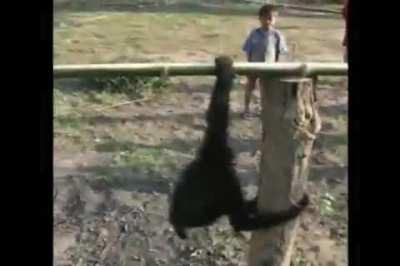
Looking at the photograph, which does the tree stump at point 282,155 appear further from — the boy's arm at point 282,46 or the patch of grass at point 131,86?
the patch of grass at point 131,86

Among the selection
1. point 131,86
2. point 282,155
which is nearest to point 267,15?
point 282,155

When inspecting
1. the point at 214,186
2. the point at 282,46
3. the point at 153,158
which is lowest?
the point at 153,158

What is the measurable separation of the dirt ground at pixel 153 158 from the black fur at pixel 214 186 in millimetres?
141

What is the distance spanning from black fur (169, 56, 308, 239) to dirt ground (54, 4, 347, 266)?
0.14 meters

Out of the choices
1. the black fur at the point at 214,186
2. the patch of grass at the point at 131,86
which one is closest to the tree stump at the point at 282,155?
the black fur at the point at 214,186

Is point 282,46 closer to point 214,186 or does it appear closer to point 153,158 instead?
point 214,186

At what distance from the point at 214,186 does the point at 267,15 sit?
0.25 meters

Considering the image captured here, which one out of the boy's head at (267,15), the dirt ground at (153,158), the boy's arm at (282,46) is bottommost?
the dirt ground at (153,158)

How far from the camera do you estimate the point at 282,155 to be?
1.02 m

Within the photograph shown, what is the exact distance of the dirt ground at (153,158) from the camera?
4.04 feet

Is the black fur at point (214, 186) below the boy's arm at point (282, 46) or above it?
below

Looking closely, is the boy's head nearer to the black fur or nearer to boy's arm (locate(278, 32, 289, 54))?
boy's arm (locate(278, 32, 289, 54))

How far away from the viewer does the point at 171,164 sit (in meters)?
1.46
